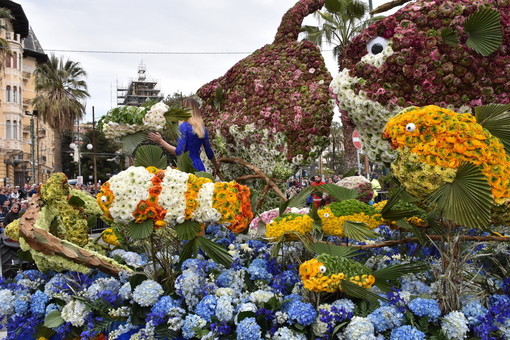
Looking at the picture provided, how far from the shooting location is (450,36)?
110 inches

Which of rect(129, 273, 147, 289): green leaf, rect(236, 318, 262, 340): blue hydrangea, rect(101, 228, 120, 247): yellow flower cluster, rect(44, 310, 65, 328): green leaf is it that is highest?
A: rect(129, 273, 147, 289): green leaf

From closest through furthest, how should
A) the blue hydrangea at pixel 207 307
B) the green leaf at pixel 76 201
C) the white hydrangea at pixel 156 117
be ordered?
the blue hydrangea at pixel 207 307 → the green leaf at pixel 76 201 → the white hydrangea at pixel 156 117

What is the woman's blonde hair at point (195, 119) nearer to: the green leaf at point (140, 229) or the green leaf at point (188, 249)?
the green leaf at point (188, 249)

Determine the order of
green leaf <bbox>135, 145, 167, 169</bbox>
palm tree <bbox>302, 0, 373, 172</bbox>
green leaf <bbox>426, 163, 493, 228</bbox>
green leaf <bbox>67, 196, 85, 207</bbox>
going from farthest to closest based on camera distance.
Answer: palm tree <bbox>302, 0, 373, 172</bbox>
green leaf <bbox>67, 196, 85, 207</bbox>
green leaf <bbox>135, 145, 167, 169</bbox>
green leaf <bbox>426, 163, 493, 228</bbox>

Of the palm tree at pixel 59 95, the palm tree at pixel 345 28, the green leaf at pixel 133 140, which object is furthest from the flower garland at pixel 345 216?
the palm tree at pixel 59 95

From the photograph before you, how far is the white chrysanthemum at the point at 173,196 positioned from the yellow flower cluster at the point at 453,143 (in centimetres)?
113

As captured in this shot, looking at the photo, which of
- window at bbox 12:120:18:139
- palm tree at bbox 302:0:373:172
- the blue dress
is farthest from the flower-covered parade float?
window at bbox 12:120:18:139

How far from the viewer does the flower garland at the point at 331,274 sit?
2.19m

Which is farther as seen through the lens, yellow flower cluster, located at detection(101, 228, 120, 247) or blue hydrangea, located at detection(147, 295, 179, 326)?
yellow flower cluster, located at detection(101, 228, 120, 247)

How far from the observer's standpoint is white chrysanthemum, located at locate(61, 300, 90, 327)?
2.56 meters

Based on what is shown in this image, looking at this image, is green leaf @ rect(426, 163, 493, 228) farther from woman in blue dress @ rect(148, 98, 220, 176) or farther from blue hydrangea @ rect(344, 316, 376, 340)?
woman in blue dress @ rect(148, 98, 220, 176)

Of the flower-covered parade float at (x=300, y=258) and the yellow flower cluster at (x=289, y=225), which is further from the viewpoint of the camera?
the yellow flower cluster at (x=289, y=225)

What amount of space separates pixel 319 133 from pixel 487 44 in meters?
1.45

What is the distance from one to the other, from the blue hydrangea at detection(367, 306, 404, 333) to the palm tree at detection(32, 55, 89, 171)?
70.0 feet
